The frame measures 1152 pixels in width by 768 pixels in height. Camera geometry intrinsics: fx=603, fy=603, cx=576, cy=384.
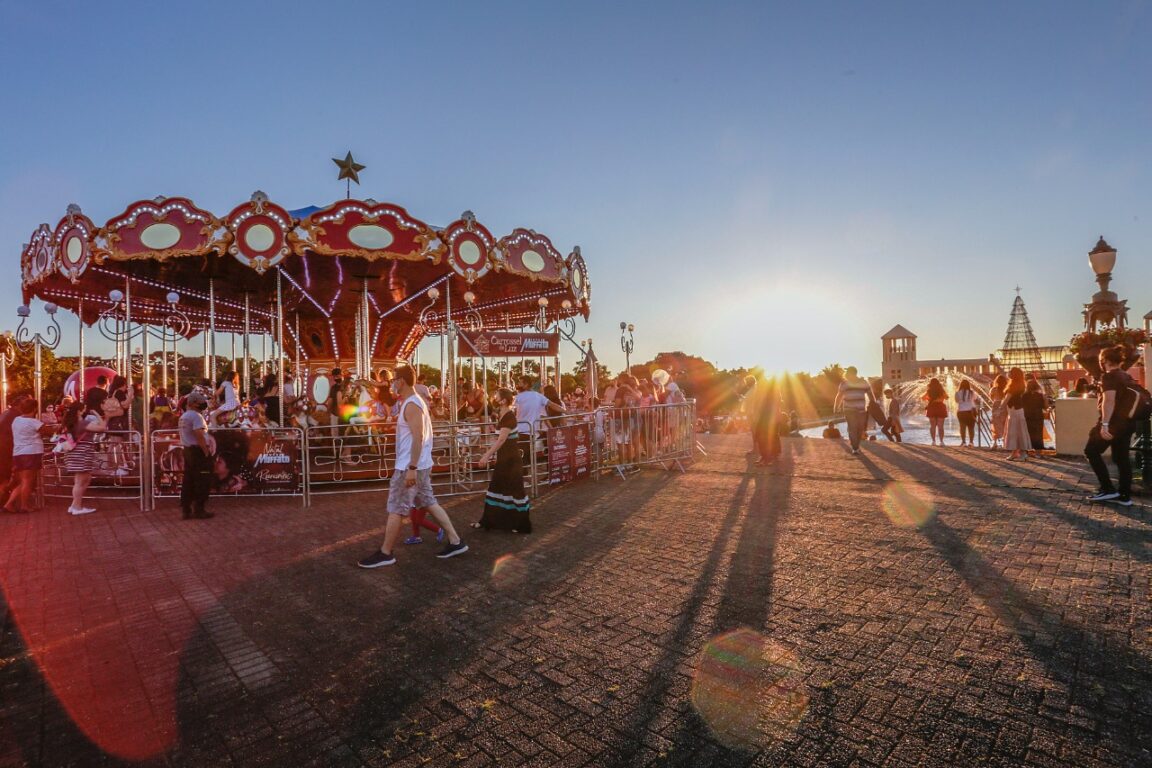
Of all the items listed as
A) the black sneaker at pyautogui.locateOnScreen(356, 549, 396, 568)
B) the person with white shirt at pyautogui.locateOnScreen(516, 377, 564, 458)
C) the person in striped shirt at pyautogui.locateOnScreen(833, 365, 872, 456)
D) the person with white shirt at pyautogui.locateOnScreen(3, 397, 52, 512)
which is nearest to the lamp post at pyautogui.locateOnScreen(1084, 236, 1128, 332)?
the person in striped shirt at pyautogui.locateOnScreen(833, 365, 872, 456)

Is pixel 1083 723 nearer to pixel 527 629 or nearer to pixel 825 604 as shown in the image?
pixel 825 604

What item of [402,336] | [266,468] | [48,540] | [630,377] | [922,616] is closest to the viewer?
[922,616]

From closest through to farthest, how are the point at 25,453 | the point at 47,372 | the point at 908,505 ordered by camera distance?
1. the point at 908,505
2. the point at 25,453
3. the point at 47,372

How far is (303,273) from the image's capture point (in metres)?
15.0

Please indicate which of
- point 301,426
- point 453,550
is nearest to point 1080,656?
point 453,550

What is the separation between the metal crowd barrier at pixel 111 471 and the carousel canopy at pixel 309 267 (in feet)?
10.3

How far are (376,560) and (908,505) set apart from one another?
658 centimetres

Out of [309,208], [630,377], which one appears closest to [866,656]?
[630,377]

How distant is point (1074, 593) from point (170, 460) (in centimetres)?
1225

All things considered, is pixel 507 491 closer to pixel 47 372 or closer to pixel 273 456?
pixel 273 456

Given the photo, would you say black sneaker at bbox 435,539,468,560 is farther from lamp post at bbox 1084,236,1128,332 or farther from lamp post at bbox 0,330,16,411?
lamp post at bbox 1084,236,1128,332

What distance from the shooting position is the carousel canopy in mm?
11922

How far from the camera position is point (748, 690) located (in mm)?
3295

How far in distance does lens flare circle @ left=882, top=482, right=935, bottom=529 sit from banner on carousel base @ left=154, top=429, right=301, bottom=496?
8.74 meters
